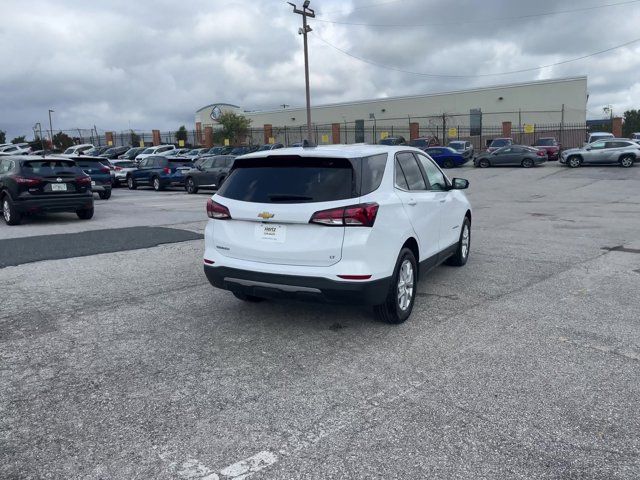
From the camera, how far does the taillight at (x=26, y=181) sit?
12.3 meters

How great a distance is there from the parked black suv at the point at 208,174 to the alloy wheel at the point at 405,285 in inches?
701

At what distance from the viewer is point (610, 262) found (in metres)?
8.23

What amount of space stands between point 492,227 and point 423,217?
685 cm

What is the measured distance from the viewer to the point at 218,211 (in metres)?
5.34

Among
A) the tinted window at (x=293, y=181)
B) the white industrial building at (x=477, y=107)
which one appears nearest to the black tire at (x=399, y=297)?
the tinted window at (x=293, y=181)

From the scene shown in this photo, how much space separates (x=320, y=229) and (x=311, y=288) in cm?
52

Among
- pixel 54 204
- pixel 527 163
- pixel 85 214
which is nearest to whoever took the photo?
pixel 54 204

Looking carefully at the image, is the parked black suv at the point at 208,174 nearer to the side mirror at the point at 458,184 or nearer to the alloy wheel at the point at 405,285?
the side mirror at the point at 458,184

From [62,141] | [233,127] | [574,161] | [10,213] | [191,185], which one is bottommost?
[191,185]

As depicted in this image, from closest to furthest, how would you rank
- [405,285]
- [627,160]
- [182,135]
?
[405,285] → [627,160] → [182,135]

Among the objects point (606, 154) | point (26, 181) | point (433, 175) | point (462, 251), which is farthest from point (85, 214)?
point (606, 154)

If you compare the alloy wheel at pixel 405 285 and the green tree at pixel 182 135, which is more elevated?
the green tree at pixel 182 135

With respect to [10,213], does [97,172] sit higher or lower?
higher

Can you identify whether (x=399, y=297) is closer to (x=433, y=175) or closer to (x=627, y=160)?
(x=433, y=175)
